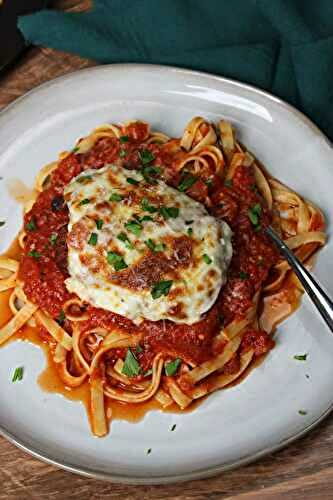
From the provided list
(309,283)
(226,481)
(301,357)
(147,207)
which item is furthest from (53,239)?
(226,481)

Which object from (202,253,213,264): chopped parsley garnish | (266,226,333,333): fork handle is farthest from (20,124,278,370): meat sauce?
(202,253,213,264): chopped parsley garnish

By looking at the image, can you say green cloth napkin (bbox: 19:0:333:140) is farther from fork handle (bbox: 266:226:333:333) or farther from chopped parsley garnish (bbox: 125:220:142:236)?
chopped parsley garnish (bbox: 125:220:142:236)

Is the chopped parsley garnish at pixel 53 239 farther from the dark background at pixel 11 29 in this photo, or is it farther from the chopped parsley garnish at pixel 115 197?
the dark background at pixel 11 29

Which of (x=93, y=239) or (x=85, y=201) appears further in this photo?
(x=85, y=201)

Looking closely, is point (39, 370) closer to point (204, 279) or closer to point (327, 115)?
point (204, 279)

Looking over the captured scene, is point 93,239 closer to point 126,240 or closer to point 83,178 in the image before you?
point 126,240

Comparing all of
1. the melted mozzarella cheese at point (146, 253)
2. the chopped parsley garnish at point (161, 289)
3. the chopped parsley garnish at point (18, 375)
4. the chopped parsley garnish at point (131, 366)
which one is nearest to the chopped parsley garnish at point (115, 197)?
the melted mozzarella cheese at point (146, 253)
